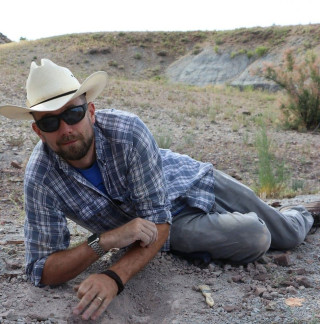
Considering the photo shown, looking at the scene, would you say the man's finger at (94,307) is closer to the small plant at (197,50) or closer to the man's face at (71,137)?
the man's face at (71,137)

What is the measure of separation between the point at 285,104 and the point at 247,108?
8.62 feet

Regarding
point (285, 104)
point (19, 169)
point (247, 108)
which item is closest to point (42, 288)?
point (19, 169)

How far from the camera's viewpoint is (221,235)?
3650 millimetres

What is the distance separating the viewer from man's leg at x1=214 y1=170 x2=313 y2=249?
4.07 meters

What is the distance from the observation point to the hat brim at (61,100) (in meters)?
2.91

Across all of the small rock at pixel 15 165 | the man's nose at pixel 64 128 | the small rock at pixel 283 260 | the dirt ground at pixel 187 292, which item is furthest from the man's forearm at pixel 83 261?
the small rock at pixel 15 165

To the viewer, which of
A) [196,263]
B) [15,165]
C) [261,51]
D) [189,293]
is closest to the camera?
[189,293]

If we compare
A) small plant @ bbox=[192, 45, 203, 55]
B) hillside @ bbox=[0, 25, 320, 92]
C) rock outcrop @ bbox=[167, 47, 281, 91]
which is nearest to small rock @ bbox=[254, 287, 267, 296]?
hillside @ bbox=[0, 25, 320, 92]

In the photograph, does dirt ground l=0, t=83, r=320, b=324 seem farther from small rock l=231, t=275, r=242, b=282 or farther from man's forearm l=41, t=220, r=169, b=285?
man's forearm l=41, t=220, r=169, b=285

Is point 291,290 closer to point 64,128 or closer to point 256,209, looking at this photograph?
point 256,209

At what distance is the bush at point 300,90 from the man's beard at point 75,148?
371 inches

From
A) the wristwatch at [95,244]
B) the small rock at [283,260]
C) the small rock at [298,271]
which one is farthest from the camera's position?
the small rock at [283,260]

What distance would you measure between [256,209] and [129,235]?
4.75 feet

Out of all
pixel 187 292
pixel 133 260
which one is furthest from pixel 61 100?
pixel 187 292
